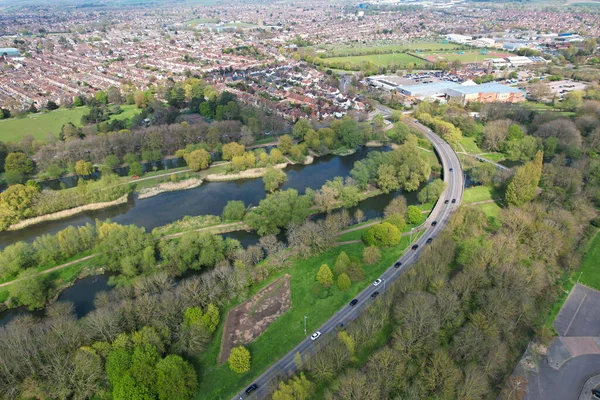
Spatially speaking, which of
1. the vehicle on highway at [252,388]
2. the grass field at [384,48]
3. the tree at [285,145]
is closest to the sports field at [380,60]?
the grass field at [384,48]

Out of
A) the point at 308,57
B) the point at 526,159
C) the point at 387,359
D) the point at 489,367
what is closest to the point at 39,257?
the point at 387,359

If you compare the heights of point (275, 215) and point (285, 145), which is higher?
point (285, 145)

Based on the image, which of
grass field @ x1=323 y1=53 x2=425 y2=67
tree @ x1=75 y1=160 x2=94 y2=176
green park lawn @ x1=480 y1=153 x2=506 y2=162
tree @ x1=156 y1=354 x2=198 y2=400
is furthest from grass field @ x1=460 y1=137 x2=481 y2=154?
grass field @ x1=323 y1=53 x2=425 y2=67

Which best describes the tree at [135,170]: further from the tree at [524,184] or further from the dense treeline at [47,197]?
the tree at [524,184]

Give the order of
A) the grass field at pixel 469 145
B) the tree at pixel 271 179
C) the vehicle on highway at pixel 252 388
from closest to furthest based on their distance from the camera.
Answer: the vehicle on highway at pixel 252 388 → the tree at pixel 271 179 → the grass field at pixel 469 145

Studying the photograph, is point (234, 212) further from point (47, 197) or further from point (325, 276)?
point (47, 197)

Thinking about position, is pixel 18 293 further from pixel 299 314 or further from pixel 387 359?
pixel 387 359

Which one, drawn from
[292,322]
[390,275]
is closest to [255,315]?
[292,322]
